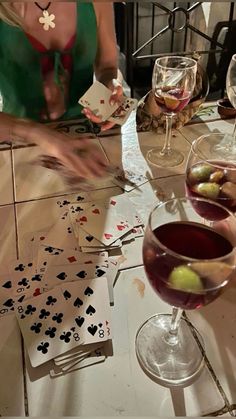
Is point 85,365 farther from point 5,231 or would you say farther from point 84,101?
point 84,101

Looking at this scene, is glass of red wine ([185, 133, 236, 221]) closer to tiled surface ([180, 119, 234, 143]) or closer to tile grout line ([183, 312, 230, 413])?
tile grout line ([183, 312, 230, 413])

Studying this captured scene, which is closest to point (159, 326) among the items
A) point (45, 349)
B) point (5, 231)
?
point (45, 349)

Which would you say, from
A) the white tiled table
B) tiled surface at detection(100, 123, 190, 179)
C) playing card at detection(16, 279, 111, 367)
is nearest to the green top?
tiled surface at detection(100, 123, 190, 179)

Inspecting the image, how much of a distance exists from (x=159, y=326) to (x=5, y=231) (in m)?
0.34

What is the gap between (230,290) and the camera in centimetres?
69

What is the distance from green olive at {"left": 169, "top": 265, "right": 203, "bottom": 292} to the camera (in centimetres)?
49

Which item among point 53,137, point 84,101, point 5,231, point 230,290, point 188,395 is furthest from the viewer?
point 84,101

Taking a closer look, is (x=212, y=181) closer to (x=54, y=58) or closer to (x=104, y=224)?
(x=104, y=224)

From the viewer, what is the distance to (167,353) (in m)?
0.62

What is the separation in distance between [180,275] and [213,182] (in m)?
0.26

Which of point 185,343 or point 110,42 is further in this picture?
point 110,42

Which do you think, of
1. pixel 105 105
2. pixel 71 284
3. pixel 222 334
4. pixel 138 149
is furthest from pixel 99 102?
pixel 222 334

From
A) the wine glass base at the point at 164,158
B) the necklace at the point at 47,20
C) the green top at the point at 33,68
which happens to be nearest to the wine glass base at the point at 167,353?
the wine glass base at the point at 164,158

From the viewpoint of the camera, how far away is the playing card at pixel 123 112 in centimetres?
112
